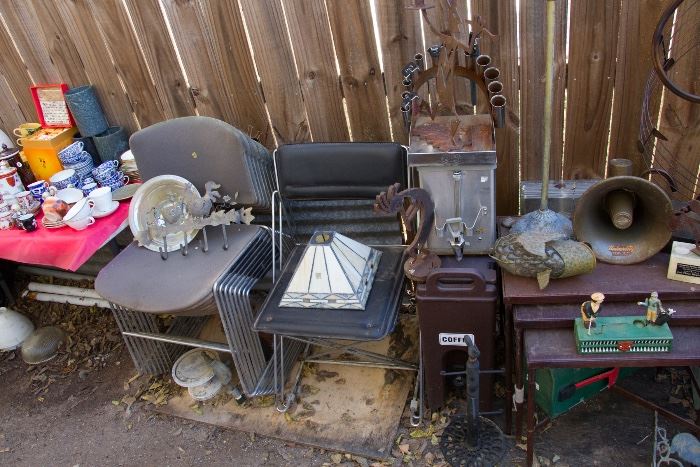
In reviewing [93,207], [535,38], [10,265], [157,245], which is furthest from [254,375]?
[10,265]

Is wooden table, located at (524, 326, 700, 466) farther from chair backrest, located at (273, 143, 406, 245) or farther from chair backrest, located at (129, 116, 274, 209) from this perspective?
chair backrest, located at (129, 116, 274, 209)

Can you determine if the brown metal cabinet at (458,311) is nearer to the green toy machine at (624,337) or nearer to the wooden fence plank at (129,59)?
the green toy machine at (624,337)

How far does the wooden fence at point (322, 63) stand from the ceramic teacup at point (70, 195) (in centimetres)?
61

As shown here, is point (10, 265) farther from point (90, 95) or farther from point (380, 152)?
point (380, 152)

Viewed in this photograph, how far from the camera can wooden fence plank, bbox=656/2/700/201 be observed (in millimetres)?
2514

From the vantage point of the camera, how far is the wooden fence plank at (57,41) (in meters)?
3.43

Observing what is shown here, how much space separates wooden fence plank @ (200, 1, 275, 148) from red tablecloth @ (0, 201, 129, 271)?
89 cm

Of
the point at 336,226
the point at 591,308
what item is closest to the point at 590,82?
the point at 591,308

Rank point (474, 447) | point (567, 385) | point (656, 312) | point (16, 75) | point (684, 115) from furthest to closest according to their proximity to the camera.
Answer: point (16, 75) → point (684, 115) → point (567, 385) → point (474, 447) → point (656, 312)

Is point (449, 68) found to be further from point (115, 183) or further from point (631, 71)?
point (115, 183)

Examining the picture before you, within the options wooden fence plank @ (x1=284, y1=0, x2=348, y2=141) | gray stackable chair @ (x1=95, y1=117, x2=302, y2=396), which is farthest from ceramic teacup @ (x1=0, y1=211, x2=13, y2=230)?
wooden fence plank @ (x1=284, y1=0, x2=348, y2=141)

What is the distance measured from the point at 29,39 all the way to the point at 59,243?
1.43 meters

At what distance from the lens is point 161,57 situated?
3314 mm

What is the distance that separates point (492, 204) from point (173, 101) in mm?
2011
